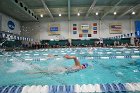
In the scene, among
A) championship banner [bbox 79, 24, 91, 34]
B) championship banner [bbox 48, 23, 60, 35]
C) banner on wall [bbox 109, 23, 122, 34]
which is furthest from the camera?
championship banner [bbox 48, 23, 60, 35]

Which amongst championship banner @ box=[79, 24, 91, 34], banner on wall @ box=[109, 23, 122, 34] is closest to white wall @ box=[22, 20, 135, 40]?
banner on wall @ box=[109, 23, 122, 34]

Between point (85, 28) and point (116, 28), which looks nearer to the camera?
point (116, 28)

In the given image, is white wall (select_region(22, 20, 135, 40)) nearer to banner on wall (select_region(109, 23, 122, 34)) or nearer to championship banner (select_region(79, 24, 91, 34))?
banner on wall (select_region(109, 23, 122, 34))

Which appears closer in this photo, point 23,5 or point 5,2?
point 5,2

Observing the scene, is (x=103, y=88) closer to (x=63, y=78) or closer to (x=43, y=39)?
(x=63, y=78)

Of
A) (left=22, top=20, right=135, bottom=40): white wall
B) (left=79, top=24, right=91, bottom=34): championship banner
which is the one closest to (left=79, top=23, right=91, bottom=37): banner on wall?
(left=79, top=24, right=91, bottom=34): championship banner

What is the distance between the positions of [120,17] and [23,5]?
14.4 meters

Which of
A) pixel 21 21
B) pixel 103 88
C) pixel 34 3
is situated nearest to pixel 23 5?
pixel 34 3

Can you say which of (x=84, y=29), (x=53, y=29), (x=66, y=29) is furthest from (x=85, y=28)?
(x=53, y=29)

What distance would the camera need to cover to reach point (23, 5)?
17.8 meters

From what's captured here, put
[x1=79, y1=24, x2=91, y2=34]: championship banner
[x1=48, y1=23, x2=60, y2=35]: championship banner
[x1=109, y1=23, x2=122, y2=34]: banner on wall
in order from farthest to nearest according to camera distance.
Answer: [x1=48, y1=23, x2=60, y2=35]: championship banner, [x1=79, y1=24, x2=91, y2=34]: championship banner, [x1=109, y1=23, x2=122, y2=34]: banner on wall

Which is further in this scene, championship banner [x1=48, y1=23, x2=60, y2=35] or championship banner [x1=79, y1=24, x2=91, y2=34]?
championship banner [x1=48, y1=23, x2=60, y2=35]

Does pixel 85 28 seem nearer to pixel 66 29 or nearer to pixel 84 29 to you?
pixel 84 29

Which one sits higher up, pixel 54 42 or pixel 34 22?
pixel 34 22
